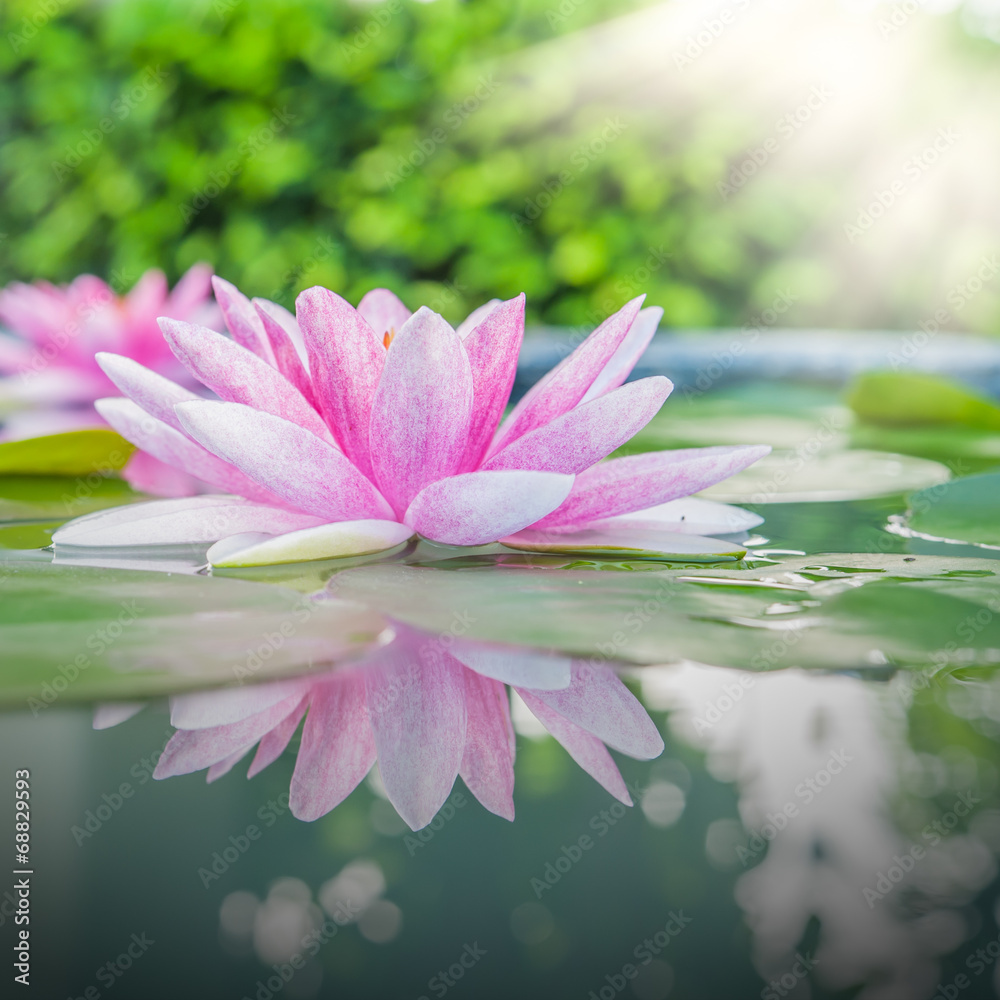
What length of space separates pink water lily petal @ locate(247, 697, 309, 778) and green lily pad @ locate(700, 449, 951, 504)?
0.58 metres

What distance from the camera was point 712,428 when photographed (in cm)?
135

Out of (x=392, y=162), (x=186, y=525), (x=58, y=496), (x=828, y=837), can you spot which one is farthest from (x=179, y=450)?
(x=392, y=162)

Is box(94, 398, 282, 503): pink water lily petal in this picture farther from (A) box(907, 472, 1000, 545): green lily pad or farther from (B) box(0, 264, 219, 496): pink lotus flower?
(B) box(0, 264, 219, 496): pink lotus flower

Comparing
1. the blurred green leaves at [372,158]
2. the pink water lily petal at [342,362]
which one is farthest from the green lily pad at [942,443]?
the blurred green leaves at [372,158]

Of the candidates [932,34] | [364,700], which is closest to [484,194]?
[932,34]

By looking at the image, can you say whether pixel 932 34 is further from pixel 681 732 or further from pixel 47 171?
pixel 681 732

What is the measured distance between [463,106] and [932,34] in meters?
1.41

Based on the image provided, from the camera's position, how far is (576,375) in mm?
649

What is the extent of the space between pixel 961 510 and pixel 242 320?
1.95ft

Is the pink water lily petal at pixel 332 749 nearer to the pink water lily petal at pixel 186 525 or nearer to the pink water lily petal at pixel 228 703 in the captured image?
the pink water lily petal at pixel 228 703

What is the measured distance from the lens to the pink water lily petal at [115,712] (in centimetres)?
43

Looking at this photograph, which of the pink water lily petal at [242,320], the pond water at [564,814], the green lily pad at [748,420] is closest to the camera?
the pond water at [564,814]

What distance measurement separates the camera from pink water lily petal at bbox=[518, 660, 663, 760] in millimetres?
415

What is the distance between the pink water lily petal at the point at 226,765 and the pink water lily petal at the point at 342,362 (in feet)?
0.94
